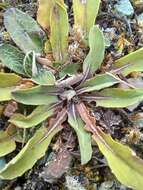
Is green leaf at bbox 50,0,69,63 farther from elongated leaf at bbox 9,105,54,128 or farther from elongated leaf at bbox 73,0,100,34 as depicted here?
elongated leaf at bbox 9,105,54,128

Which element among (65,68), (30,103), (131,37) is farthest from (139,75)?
(30,103)

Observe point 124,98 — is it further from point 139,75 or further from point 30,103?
point 30,103

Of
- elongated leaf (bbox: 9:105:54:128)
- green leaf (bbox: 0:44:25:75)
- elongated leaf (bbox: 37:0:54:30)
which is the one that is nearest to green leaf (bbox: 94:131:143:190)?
elongated leaf (bbox: 9:105:54:128)

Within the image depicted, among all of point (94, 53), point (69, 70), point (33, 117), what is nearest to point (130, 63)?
point (94, 53)

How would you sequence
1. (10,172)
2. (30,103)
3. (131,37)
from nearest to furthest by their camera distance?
1. (10,172)
2. (30,103)
3. (131,37)

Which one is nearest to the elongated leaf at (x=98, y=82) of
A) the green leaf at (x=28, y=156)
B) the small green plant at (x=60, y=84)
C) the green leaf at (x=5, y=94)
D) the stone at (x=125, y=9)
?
the small green plant at (x=60, y=84)

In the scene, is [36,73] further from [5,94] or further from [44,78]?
[5,94]
